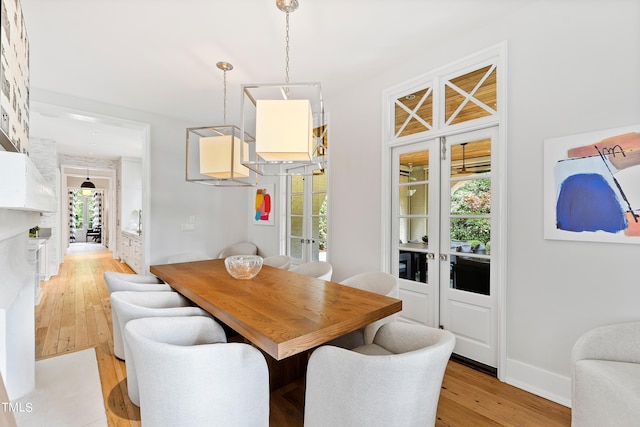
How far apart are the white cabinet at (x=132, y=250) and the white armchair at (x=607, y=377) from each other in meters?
5.93

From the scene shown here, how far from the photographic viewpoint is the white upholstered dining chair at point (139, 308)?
1648 mm

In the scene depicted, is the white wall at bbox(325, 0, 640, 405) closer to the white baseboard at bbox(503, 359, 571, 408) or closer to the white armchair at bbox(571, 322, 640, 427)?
the white baseboard at bbox(503, 359, 571, 408)

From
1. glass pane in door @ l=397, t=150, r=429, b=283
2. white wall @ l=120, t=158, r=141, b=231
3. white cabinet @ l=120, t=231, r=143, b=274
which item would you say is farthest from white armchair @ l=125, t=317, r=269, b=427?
white wall @ l=120, t=158, r=141, b=231

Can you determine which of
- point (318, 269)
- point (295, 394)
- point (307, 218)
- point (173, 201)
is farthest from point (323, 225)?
point (173, 201)

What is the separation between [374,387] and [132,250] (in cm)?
640

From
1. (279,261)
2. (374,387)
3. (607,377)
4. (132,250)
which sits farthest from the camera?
(132,250)

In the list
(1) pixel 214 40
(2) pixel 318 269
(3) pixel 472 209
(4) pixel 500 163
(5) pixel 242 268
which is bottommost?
(2) pixel 318 269

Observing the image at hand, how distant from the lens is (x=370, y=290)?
2283 mm

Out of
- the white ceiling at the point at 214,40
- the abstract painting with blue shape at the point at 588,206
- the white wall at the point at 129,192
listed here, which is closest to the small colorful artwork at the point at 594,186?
the abstract painting with blue shape at the point at 588,206

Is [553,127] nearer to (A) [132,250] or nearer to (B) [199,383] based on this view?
(B) [199,383]

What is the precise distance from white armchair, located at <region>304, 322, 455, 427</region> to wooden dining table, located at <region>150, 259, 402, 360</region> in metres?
0.14

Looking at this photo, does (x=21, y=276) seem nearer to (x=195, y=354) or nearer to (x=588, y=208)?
(x=195, y=354)

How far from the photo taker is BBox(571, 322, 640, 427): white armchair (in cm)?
128

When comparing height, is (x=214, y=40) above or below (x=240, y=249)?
above
